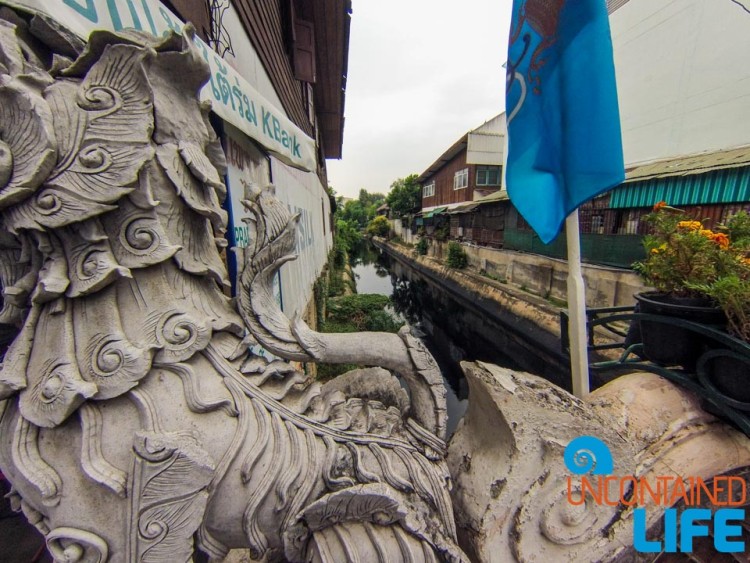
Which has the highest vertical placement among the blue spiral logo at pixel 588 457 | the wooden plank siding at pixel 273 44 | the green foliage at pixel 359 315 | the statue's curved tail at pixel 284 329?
the wooden plank siding at pixel 273 44

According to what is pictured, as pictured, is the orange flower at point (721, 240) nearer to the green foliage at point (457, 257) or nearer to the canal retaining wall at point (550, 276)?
the canal retaining wall at point (550, 276)

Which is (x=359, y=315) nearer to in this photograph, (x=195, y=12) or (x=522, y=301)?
(x=522, y=301)

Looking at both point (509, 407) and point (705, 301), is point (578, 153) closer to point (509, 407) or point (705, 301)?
point (705, 301)

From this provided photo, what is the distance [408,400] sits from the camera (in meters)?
1.43

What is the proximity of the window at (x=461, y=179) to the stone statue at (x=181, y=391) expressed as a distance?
18354 mm

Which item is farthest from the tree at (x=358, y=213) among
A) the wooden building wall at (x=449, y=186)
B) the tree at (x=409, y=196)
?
the wooden building wall at (x=449, y=186)

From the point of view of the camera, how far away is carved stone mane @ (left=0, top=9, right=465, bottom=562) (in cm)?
90

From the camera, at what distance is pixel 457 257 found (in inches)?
547

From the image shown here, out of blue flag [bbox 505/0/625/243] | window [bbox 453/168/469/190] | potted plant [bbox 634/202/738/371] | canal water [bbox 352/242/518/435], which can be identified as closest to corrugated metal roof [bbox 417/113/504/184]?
window [bbox 453/168/469/190]

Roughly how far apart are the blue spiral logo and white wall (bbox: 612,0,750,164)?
9078 millimetres

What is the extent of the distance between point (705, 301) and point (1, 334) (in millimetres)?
3119

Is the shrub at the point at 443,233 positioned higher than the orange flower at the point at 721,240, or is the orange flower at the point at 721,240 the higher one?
the shrub at the point at 443,233

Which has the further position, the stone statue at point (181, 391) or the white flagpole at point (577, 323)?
the white flagpole at point (577, 323)

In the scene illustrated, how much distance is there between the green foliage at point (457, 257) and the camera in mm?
13820
